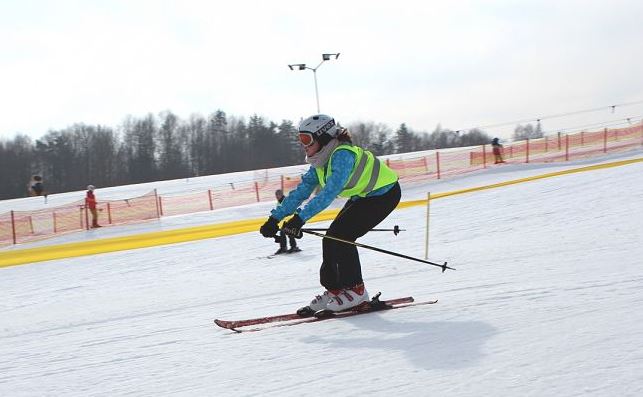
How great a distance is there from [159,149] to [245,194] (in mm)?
72426

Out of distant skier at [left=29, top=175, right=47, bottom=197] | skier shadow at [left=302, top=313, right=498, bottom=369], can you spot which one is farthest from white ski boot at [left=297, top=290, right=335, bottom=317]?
distant skier at [left=29, top=175, right=47, bottom=197]

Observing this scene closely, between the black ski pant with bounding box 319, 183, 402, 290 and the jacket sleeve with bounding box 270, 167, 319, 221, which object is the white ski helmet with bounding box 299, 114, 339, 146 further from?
the black ski pant with bounding box 319, 183, 402, 290

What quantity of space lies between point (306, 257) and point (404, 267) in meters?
3.11

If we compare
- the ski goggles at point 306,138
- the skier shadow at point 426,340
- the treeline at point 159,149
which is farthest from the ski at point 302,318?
the treeline at point 159,149

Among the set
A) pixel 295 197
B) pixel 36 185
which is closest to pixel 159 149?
pixel 36 185

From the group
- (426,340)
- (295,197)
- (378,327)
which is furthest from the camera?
(295,197)

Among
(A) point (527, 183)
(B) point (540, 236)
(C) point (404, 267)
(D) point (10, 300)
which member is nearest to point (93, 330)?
(C) point (404, 267)

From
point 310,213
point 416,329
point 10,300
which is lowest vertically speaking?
point 10,300

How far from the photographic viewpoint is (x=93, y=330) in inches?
224

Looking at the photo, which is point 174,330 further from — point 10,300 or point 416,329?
point 10,300

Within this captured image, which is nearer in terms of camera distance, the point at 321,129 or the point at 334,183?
the point at 334,183

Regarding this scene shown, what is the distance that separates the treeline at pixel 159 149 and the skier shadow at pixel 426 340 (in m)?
77.9

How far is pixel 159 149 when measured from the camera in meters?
95.9

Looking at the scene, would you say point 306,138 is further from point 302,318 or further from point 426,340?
point 426,340
